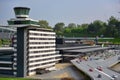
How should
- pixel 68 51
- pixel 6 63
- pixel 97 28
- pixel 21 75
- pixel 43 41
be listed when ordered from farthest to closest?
pixel 97 28 → pixel 68 51 → pixel 43 41 → pixel 6 63 → pixel 21 75

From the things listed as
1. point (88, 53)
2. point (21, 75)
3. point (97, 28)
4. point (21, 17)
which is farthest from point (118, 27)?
point (21, 75)

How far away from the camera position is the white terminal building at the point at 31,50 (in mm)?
59375

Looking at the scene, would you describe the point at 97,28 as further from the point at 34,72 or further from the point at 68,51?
the point at 34,72

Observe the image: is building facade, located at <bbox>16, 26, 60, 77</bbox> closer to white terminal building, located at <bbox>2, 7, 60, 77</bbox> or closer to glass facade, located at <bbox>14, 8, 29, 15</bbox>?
white terminal building, located at <bbox>2, 7, 60, 77</bbox>

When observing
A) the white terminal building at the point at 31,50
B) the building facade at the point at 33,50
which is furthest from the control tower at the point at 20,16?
the building facade at the point at 33,50

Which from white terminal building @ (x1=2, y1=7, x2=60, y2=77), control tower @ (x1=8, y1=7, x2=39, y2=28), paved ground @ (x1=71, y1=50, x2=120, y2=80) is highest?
control tower @ (x1=8, y1=7, x2=39, y2=28)

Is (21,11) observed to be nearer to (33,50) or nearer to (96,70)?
(33,50)

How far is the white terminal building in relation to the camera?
195 feet

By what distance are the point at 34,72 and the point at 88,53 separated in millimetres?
42876

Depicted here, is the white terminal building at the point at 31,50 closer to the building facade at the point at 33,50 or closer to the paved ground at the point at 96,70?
the building facade at the point at 33,50

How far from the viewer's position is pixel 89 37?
611 ft

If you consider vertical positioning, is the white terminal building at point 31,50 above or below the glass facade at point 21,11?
below

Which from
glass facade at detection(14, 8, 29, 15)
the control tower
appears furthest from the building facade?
glass facade at detection(14, 8, 29, 15)

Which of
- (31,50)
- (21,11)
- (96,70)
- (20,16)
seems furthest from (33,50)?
(21,11)
